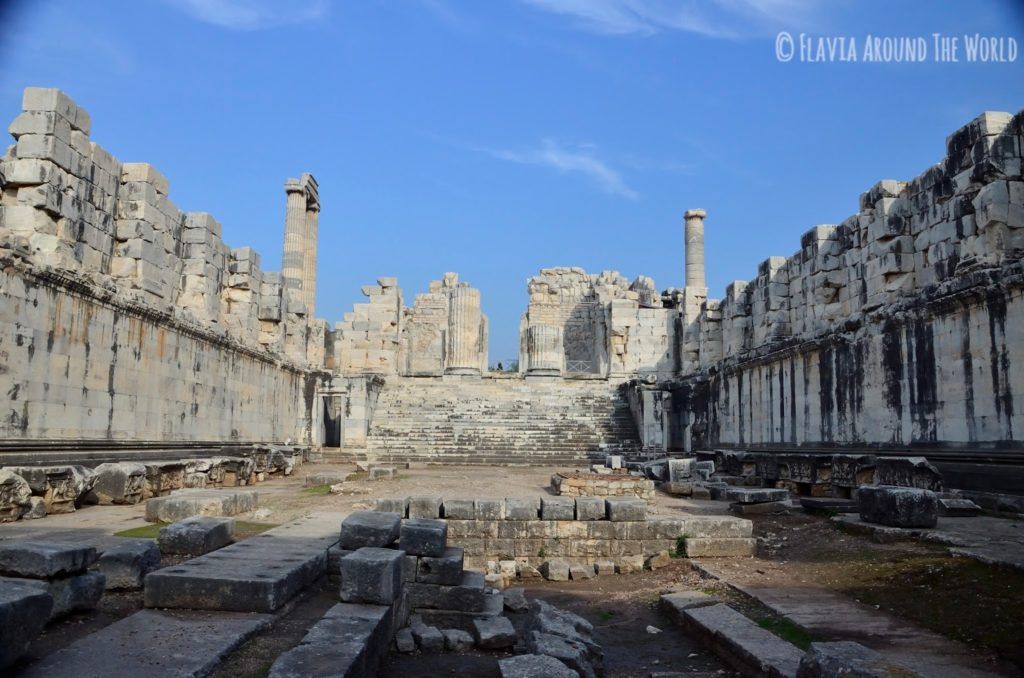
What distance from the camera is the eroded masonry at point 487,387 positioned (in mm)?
10148

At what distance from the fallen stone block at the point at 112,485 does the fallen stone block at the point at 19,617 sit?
7511mm

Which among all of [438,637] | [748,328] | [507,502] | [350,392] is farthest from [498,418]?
[438,637]

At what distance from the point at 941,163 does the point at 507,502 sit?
8996 mm

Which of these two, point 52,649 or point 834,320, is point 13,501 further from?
point 834,320

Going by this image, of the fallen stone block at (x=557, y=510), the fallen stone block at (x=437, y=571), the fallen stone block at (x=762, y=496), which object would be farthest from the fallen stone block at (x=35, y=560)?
the fallen stone block at (x=762, y=496)

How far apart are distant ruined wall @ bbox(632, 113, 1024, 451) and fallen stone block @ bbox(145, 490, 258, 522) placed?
10062mm

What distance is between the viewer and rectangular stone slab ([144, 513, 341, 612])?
495cm

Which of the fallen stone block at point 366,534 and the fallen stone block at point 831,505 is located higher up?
the fallen stone block at point 366,534

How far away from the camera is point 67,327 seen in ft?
35.6

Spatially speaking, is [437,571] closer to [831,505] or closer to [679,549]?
[679,549]

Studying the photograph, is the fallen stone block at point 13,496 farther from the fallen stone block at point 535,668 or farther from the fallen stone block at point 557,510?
the fallen stone block at point 535,668

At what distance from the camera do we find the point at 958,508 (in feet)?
30.5

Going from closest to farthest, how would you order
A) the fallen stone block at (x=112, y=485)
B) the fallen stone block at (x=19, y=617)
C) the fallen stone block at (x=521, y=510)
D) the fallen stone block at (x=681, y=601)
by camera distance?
the fallen stone block at (x=19, y=617) → the fallen stone block at (x=681, y=601) → the fallen stone block at (x=521, y=510) → the fallen stone block at (x=112, y=485)

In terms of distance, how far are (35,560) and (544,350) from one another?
2632cm
